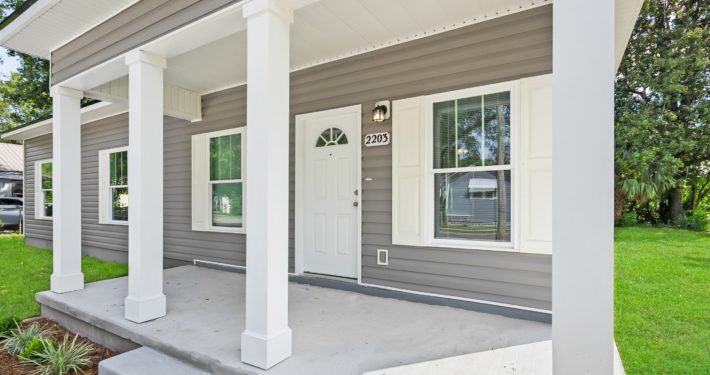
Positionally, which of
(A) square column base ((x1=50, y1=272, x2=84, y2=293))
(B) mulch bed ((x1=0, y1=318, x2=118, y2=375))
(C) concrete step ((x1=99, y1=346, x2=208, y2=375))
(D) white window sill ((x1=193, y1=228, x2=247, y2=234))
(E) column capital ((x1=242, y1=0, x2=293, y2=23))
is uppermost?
(E) column capital ((x1=242, y1=0, x2=293, y2=23))

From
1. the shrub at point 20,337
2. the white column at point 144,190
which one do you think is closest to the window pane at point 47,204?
the shrub at point 20,337

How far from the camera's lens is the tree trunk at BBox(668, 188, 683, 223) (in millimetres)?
9945

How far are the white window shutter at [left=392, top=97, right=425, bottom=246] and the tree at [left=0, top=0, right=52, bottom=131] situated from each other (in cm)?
1382

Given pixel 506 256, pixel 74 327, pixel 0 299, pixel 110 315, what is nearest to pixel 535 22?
pixel 506 256

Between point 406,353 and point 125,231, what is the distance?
19.4 feet

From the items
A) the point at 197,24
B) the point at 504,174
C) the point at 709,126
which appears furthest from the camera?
the point at 709,126

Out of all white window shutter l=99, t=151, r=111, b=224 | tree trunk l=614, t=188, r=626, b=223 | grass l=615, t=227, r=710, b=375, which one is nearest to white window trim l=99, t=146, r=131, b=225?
white window shutter l=99, t=151, r=111, b=224

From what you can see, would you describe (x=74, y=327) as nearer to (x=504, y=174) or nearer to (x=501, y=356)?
(x=501, y=356)

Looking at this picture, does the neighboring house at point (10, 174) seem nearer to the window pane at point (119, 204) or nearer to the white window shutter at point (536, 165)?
the window pane at point (119, 204)

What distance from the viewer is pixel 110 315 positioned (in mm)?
3037

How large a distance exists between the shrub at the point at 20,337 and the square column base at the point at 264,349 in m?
2.08

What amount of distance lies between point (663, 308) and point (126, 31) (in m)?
5.56

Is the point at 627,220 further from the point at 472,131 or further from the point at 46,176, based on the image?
the point at 46,176

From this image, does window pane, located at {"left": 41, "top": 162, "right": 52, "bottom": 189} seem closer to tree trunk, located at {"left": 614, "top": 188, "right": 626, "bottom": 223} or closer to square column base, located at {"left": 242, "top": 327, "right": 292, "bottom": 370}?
square column base, located at {"left": 242, "top": 327, "right": 292, "bottom": 370}
